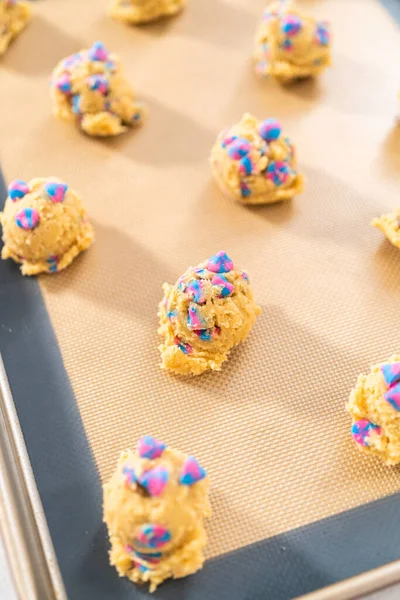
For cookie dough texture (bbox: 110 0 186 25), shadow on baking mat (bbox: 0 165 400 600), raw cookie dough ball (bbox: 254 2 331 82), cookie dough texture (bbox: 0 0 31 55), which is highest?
raw cookie dough ball (bbox: 254 2 331 82)

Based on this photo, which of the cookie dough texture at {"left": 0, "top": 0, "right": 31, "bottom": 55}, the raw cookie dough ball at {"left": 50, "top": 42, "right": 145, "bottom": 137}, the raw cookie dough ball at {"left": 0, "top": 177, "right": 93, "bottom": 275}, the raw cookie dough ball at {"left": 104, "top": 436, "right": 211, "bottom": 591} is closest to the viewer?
the raw cookie dough ball at {"left": 104, "top": 436, "right": 211, "bottom": 591}

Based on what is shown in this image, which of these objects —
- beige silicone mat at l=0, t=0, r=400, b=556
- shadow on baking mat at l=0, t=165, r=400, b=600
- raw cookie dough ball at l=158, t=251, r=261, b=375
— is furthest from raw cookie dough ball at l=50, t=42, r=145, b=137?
shadow on baking mat at l=0, t=165, r=400, b=600

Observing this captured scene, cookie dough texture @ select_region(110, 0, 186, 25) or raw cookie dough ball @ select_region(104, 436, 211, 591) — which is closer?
raw cookie dough ball @ select_region(104, 436, 211, 591)

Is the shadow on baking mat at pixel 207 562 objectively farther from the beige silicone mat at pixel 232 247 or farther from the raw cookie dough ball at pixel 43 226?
the raw cookie dough ball at pixel 43 226

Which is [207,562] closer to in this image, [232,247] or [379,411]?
[379,411]

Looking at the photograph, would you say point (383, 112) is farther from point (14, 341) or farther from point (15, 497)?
point (15, 497)

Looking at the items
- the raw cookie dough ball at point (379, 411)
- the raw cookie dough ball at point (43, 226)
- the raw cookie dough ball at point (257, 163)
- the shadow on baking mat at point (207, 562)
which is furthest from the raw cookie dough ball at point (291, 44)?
the shadow on baking mat at point (207, 562)

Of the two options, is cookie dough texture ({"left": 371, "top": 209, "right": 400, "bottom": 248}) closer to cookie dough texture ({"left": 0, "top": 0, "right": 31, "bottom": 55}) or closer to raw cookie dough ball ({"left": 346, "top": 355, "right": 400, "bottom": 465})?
raw cookie dough ball ({"left": 346, "top": 355, "right": 400, "bottom": 465})
